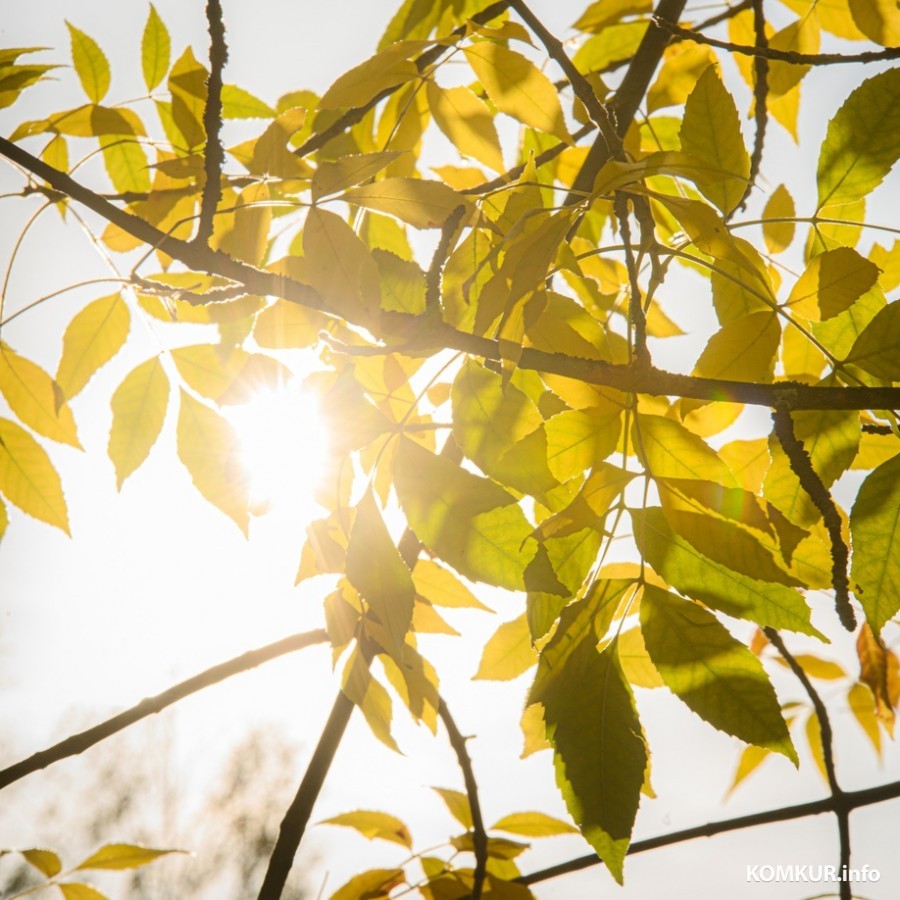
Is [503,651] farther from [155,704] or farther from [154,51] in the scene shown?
[154,51]

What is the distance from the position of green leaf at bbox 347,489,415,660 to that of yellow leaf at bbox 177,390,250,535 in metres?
0.37

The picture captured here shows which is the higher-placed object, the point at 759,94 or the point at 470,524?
the point at 759,94

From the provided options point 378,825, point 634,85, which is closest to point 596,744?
point 378,825

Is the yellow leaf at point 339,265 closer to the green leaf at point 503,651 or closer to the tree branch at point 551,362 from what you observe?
the tree branch at point 551,362

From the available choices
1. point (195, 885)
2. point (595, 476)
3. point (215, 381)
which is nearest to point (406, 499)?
point (595, 476)

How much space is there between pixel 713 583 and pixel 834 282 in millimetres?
354

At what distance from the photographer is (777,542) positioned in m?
0.74

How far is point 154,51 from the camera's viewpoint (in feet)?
4.84

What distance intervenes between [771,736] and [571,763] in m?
0.19

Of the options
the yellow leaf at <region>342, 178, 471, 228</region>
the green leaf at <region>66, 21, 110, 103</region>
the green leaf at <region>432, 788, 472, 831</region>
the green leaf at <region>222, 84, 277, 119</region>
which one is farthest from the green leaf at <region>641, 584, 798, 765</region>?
the green leaf at <region>66, 21, 110, 103</region>

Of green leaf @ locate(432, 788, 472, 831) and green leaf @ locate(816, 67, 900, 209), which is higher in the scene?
green leaf @ locate(816, 67, 900, 209)

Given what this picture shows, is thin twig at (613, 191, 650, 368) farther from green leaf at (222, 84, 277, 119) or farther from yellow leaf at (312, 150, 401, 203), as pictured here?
green leaf at (222, 84, 277, 119)

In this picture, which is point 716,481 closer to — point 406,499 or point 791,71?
point 406,499

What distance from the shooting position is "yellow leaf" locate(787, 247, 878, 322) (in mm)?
781
